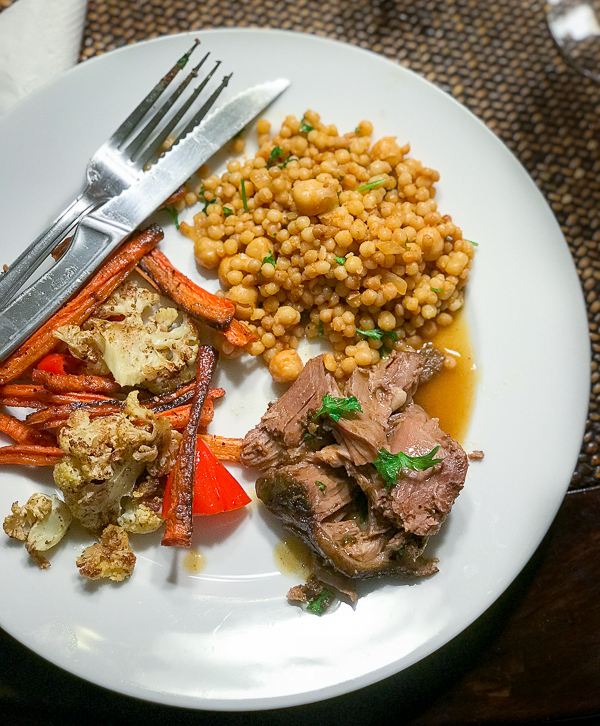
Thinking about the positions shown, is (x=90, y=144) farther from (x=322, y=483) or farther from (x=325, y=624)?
(x=325, y=624)

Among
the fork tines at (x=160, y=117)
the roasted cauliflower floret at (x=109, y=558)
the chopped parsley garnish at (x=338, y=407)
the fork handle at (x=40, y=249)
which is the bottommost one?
the chopped parsley garnish at (x=338, y=407)

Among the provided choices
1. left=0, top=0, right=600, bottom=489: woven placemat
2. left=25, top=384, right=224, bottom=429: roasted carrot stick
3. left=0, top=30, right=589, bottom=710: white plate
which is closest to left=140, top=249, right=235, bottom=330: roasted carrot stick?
left=0, top=30, right=589, bottom=710: white plate

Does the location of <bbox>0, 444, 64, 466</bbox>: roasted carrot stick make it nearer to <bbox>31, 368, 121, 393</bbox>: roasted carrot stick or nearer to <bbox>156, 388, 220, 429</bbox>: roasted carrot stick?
<bbox>31, 368, 121, 393</bbox>: roasted carrot stick

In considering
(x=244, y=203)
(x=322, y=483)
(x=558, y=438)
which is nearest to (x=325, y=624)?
(x=322, y=483)

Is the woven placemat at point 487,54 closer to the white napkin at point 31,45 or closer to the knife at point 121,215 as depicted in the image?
the white napkin at point 31,45

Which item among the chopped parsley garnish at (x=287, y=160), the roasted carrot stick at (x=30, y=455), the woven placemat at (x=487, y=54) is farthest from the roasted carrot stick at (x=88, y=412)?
the woven placemat at (x=487, y=54)

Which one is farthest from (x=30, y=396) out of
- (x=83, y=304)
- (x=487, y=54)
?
(x=487, y=54)
